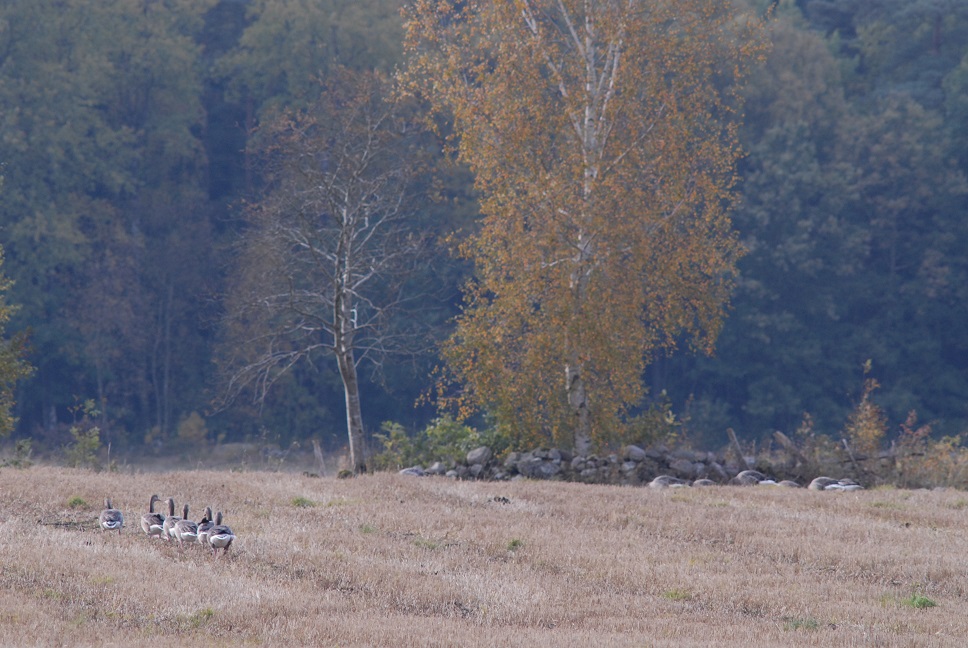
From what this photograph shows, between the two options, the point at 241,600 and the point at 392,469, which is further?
the point at 392,469

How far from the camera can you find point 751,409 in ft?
182

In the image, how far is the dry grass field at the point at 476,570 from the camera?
37.2 feet

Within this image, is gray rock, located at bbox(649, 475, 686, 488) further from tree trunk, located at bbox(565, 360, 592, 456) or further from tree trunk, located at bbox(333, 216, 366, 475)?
tree trunk, located at bbox(333, 216, 366, 475)

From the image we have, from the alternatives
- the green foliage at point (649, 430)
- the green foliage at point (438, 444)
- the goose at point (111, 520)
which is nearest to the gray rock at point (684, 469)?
the green foliage at point (649, 430)

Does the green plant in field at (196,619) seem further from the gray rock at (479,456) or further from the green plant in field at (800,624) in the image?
the gray rock at (479,456)

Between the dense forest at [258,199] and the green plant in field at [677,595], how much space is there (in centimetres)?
3813

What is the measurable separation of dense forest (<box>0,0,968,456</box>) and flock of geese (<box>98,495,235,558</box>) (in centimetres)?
3560

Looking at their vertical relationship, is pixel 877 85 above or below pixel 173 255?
above

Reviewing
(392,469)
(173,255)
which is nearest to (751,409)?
(173,255)

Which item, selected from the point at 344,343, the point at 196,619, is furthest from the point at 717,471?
the point at 196,619

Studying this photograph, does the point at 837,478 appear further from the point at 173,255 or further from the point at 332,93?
the point at 173,255

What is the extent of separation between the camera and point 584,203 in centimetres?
2714

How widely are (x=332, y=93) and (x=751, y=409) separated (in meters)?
28.3

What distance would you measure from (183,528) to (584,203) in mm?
14717
